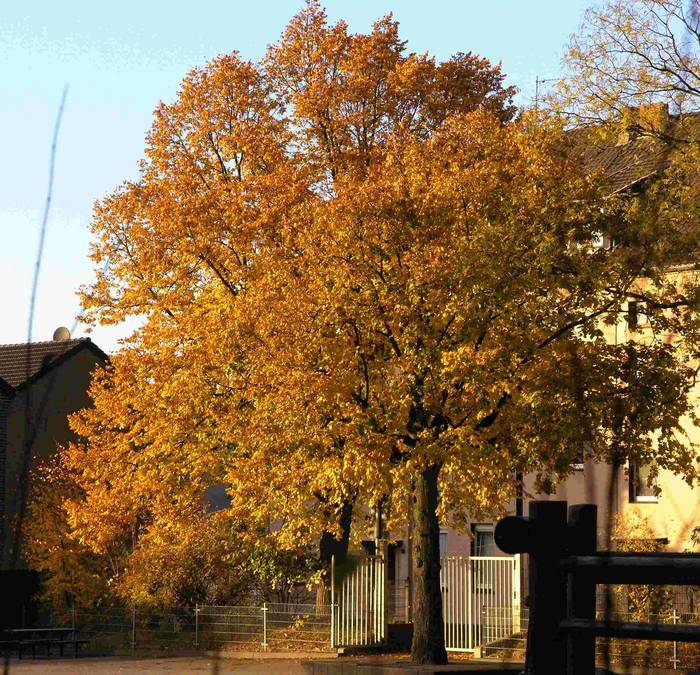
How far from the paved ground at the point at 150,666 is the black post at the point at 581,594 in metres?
21.2

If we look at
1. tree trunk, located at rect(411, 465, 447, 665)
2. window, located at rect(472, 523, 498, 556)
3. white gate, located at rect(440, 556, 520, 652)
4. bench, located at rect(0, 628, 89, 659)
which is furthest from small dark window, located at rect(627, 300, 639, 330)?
window, located at rect(472, 523, 498, 556)

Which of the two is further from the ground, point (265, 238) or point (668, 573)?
point (265, 238)

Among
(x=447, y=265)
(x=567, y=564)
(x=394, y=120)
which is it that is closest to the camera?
(x=567, y=564)

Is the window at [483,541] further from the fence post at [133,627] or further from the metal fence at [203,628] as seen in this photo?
the fence post at [133,627]

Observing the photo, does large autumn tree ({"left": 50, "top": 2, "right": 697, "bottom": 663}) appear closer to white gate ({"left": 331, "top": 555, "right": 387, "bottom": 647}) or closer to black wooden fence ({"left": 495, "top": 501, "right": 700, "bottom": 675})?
white gate ({"left": 331, "top": 555, "right": 387, "bottom": 647})

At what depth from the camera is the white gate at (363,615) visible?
30.6 m

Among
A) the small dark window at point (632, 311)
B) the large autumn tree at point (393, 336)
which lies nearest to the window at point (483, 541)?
the large autumn tree at point (393, 336)

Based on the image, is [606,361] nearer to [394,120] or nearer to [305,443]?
[305,443]

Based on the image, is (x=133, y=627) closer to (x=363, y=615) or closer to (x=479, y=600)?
(x=363, y=615)

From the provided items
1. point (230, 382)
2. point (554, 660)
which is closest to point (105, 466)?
point (230, 382)

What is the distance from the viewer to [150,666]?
95.7ft

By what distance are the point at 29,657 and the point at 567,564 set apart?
29.9 meters

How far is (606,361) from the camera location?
2650 cm

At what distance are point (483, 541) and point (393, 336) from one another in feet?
65.9
